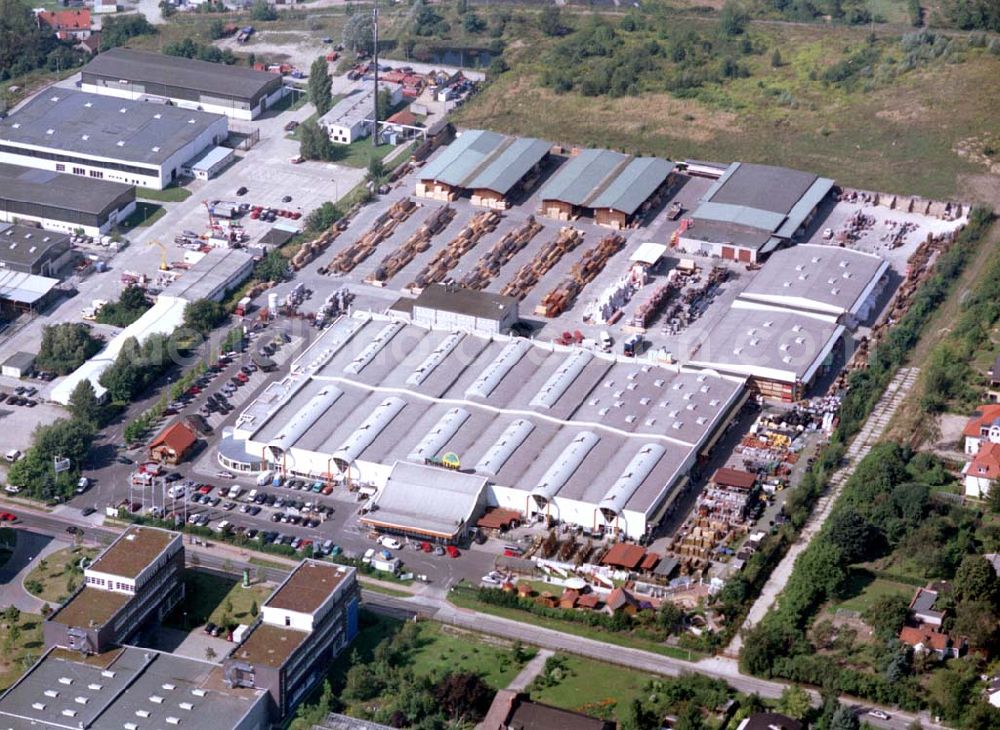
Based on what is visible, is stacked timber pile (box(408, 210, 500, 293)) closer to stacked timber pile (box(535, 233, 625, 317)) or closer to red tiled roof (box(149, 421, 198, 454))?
stacked timber pile (box(535, 233, 625, 317))

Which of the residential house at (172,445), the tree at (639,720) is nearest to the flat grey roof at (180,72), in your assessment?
the residential house at (172,445)

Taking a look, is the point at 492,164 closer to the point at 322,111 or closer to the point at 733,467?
the point at 322,111

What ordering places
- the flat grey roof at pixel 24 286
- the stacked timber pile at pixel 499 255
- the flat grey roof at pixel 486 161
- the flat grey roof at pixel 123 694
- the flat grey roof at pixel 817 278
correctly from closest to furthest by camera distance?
the flat grey roof at pixel 123 694
the flat grey roof at pixel 817 278
the flat grey roof at pixel 24 286
the stacked timber pile at pixel 499 255
the flat grey roof at pixel 486 161

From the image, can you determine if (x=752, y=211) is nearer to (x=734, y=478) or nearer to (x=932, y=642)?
(x=734, y=478)

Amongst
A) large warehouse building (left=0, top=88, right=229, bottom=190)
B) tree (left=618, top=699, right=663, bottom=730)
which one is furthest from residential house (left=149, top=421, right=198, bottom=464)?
large warehouse building (left=0, top=88, right=229, bottom=190)

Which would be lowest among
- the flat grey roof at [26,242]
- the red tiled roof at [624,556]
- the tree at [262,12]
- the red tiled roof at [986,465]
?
the tree at [262,12]

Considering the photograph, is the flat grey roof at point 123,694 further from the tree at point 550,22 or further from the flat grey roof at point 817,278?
the tree at point 550,22

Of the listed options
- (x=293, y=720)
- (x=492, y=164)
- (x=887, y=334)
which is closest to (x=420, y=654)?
(x=293, y=720)
